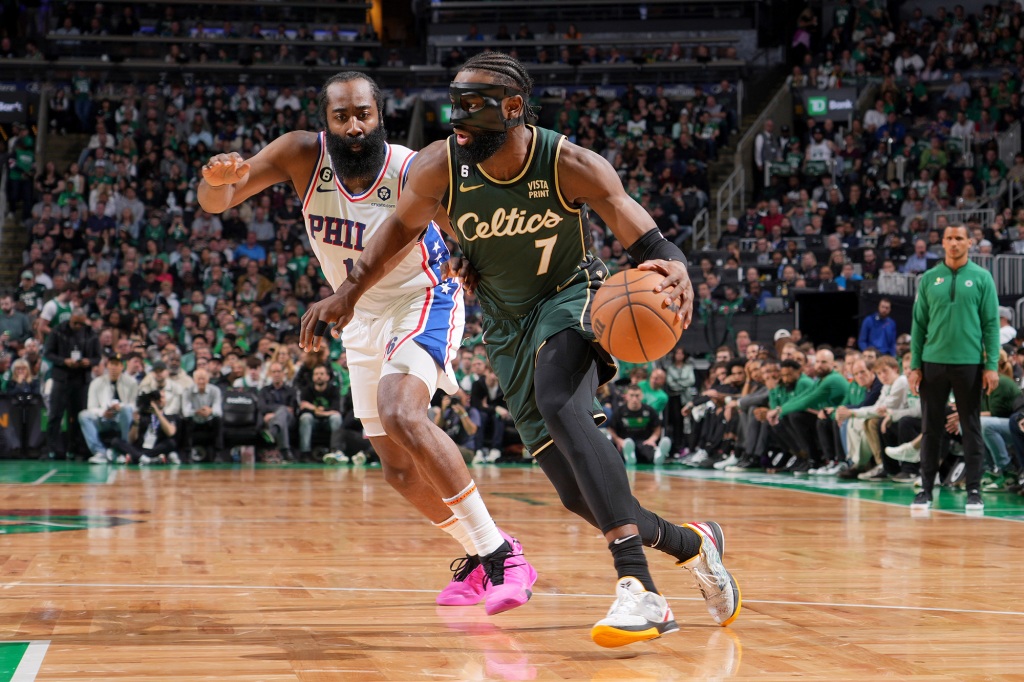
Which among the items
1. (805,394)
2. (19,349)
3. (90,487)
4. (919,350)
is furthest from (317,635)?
(19,349)

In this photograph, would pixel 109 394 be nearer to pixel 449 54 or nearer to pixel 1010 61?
pixel 449 54

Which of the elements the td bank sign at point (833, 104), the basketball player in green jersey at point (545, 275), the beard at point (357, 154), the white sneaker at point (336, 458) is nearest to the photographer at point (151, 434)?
the white sneaker at point (336, 458)

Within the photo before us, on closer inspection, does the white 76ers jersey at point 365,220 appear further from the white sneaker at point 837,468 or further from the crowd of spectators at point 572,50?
Result: the crowd of spectators at point 572,50

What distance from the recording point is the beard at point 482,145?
3.84 metres

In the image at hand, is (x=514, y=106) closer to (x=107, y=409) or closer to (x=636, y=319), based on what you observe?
(x=636, y=319)

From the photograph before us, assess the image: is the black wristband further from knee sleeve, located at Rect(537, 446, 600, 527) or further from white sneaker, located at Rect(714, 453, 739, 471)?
white sneaker, located at Rect(714, 453, 739, 471)

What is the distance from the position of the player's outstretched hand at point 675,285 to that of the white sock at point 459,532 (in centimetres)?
138

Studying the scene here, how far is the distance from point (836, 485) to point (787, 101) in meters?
16.2

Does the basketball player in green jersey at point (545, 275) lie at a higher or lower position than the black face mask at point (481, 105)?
lower

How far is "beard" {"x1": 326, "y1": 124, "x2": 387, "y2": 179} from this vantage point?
4734mm

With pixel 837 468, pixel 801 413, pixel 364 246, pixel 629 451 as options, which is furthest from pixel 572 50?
pixel 364 246

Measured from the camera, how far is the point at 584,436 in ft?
12.1

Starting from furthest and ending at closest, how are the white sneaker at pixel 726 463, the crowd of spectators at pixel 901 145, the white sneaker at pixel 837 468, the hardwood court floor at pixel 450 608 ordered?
the crowd of spectators at pixel 901 145, the white sneaker at pixel 726 463, the white sneaker at pixel 837 468, the hardwood court floor at pixel 450 608

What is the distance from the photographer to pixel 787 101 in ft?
83.5
